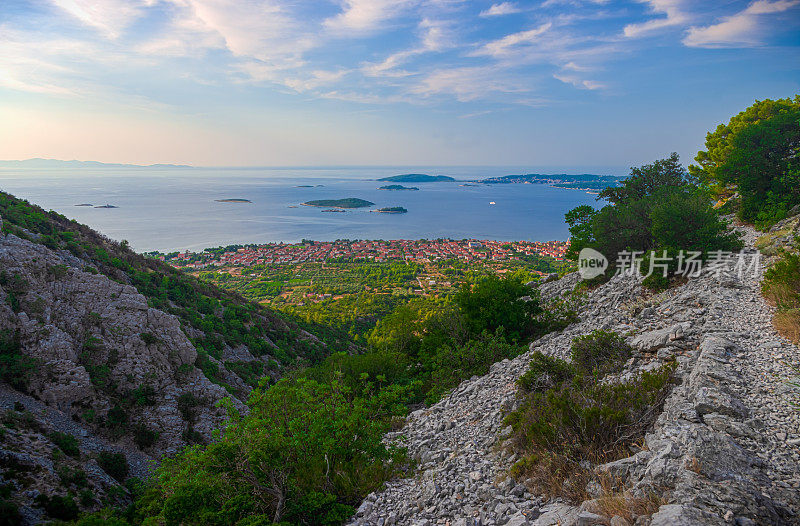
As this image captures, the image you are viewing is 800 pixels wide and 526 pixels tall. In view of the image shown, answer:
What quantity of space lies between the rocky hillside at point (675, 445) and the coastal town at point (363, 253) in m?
62.8

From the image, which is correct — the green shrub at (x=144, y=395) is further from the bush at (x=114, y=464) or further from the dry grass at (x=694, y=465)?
the dry grass at (x=694, y=465)

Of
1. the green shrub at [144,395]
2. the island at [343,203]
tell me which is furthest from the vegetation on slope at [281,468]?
the island at [343,203]

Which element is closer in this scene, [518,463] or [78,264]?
[518,463]

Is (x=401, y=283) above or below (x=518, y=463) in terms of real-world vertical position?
below

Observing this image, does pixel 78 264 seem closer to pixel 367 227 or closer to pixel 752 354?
pixel 752 354

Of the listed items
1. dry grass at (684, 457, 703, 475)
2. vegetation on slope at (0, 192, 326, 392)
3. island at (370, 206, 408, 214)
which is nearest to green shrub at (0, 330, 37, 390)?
vegetation on slope at (0, 192, 326, 392)

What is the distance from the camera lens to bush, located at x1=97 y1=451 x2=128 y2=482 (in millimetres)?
10492

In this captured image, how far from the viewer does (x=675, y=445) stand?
4.13 metres

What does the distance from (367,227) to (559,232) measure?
52.0 metres

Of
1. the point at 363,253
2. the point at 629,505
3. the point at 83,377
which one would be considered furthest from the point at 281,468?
the point at 363,253

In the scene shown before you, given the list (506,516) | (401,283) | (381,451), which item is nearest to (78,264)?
(381,451)

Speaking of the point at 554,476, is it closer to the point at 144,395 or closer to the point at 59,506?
the point at 59,506

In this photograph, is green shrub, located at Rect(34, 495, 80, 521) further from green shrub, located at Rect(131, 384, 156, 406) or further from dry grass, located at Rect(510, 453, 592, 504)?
dry grass, located at Rect(510, 453, 592, 504)

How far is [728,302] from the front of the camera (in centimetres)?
885
